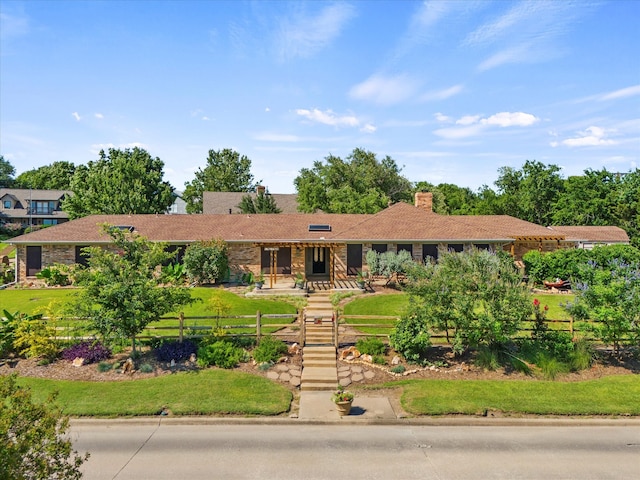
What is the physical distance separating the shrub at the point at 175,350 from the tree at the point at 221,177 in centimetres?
5855

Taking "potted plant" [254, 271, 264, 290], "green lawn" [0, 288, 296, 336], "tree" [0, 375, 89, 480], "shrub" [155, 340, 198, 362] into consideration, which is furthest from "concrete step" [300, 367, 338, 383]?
"potted plant" [254, 271, 264, 290]

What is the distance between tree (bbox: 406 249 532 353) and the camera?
14.6 meters

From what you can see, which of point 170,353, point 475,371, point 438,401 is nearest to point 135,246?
point 170,353

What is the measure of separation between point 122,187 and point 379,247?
29366 millimetres

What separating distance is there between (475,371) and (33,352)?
15661 mm

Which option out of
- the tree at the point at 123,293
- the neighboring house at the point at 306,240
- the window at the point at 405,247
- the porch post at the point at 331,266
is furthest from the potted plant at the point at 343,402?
the window at the point at 405,247

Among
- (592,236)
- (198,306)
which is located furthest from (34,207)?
(592,236)

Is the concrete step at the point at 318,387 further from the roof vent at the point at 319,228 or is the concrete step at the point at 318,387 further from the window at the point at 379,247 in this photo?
the roof vent at the point at 319,228

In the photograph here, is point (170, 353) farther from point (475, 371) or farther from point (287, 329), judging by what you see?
point (475, 371)

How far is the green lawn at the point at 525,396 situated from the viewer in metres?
12.3

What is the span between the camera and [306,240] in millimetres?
27125

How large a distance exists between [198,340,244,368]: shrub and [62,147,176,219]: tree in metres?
32.6

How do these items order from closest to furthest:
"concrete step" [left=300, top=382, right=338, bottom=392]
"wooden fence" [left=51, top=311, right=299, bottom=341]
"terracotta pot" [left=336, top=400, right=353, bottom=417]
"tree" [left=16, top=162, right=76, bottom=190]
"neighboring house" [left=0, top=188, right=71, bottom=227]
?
"terracotta pot" [left=336, top=400, right=353, bottom=417] < "concrete step" [left=300, top=382, right=338, bottom=392] < "wooden fence" [left=51, top=311, right=299, bottom=341] < "neighboring house" [left=0, top=188, right=71, bottom=227] < "tree" [left=16, top=162, right=76, bottom=190]

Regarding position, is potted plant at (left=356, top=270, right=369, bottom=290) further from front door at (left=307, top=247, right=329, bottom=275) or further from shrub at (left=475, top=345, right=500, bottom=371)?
shrub at (left=475, top=345, right=500, bottom=371)
